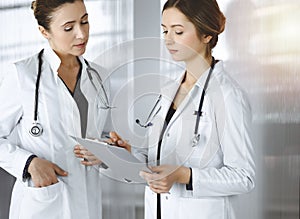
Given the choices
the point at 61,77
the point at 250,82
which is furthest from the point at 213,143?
the point at 61,77

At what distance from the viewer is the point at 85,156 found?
1837 mm

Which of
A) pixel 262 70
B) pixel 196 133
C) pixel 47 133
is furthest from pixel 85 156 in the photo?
pixel 262 70

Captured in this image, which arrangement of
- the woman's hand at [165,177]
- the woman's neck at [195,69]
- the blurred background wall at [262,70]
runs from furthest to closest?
the blurred background wall at [262,70]
the woman's neck at [195,69]
the woman's hand at [165,177]

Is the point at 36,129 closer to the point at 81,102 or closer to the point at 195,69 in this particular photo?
the point at 81,102

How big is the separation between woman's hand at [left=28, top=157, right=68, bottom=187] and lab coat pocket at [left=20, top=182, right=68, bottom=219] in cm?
2

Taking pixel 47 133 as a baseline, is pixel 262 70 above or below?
above

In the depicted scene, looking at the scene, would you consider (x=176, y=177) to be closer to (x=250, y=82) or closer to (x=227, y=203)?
(x=227, y=203)

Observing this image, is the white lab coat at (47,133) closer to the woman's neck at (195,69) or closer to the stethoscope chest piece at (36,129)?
the stethoscope chest piece at (36,129)

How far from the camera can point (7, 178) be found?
2.15 m

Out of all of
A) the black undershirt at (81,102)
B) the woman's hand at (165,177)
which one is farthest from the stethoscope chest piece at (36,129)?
the woman's hand at (165,177)

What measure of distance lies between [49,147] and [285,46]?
0.78 meters

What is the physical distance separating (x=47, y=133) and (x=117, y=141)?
0.73 feet

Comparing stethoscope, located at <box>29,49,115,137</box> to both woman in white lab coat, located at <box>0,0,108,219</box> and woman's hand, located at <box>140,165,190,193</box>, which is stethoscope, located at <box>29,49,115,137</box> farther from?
woman's hand, located at <box>140,165,190,193</box>

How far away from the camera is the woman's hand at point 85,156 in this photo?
183cm
